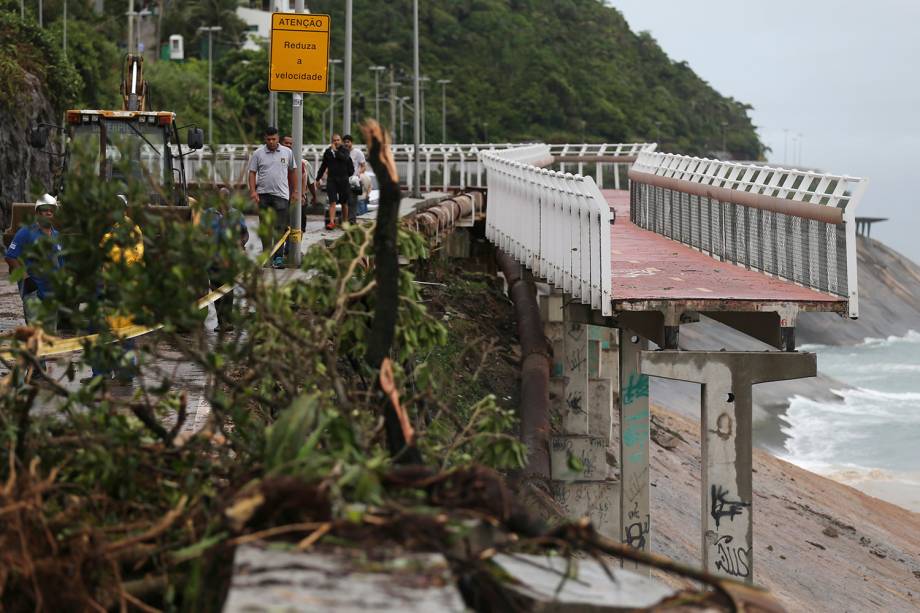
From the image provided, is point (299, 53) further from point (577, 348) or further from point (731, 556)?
point (577, 348)

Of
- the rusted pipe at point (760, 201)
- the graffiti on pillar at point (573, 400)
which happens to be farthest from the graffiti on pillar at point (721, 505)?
the graffiti on pillar at point (573, 400)

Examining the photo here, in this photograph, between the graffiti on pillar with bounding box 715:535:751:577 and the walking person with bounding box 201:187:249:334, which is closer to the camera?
the walking person with bounding box 201:187:249:334

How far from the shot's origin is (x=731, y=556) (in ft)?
50.9

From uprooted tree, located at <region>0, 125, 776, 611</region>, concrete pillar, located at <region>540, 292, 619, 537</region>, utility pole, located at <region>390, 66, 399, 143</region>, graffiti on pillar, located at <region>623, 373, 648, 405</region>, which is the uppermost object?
utility pole, located at <region>390, 66, 399, 143</region>

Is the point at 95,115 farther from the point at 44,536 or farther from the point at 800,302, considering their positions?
the point at 44,536

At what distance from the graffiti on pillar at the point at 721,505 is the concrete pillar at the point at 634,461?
491cm

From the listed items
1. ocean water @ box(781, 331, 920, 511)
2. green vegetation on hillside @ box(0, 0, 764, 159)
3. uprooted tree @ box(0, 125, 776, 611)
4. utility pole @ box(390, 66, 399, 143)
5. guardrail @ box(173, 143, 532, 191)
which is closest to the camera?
uprooted tree @ box(0, 125, 776, 611)

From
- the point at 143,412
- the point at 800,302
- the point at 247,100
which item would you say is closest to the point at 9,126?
the point at 800,302

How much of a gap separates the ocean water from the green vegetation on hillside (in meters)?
32.0

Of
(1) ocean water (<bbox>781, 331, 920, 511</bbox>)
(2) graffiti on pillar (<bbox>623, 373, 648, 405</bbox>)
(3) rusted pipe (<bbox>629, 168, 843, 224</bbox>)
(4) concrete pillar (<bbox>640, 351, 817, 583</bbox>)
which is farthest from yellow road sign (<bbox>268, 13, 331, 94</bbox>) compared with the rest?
(1) ocean water (<bbox>781, 331, 920, 511</bbox>)

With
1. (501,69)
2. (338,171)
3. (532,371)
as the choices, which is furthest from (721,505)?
(501,69)

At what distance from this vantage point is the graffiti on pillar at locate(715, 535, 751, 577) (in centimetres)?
1551

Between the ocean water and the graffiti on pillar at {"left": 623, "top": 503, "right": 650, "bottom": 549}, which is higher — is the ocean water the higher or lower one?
the lower one

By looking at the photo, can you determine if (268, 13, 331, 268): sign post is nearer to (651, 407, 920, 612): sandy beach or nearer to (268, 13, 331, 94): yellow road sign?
(268, 13, 331, 94): yellow road sign
